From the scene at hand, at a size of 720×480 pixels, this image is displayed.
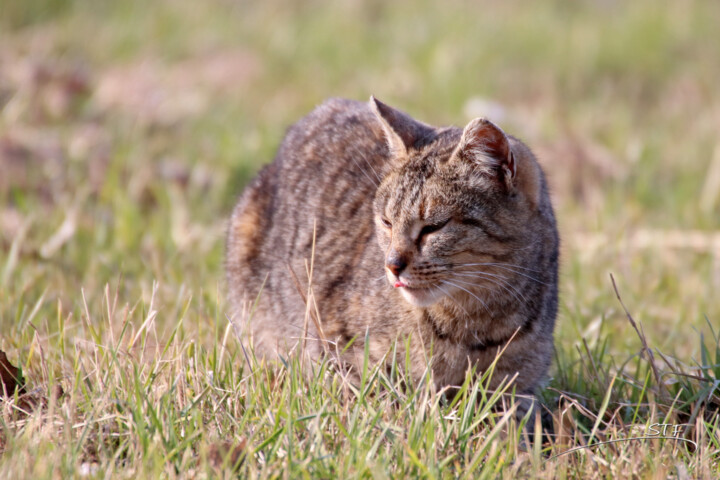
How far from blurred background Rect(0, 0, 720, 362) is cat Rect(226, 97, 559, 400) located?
485mm

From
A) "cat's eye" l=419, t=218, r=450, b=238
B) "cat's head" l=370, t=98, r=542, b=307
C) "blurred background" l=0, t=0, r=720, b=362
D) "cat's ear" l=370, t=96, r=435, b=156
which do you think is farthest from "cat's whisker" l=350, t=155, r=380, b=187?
"blurred background" l=0, t=0, r=720, b=362

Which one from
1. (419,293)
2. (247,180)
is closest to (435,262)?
(419,293)

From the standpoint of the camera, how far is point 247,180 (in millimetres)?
5863

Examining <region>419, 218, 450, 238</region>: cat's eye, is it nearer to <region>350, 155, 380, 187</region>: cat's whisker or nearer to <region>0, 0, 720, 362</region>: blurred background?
<region>350, 155, 380, 187</region>: cat's whisker

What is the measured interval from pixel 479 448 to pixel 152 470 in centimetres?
96

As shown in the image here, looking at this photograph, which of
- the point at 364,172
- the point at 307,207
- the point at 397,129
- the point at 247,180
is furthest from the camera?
the point at 247,180

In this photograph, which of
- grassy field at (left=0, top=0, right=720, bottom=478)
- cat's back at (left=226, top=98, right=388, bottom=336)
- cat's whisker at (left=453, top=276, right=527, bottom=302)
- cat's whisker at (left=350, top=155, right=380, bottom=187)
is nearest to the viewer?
grassy field at (left=0, top=0, right=720, bottom=478)

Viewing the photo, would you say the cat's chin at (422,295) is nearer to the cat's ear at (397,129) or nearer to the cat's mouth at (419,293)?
the cat's mouth at (419,293)

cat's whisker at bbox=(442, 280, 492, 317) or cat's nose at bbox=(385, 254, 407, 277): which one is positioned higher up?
cat's nose at bbox=(385, 254, 407, 277)

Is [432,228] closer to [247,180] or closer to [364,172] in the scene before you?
[364,172]

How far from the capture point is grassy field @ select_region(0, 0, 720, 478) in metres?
2.48

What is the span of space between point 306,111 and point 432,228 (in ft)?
15.5

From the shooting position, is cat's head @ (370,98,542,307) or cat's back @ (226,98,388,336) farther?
cat's back @ (226,98,388,336)

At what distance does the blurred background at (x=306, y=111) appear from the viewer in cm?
448
